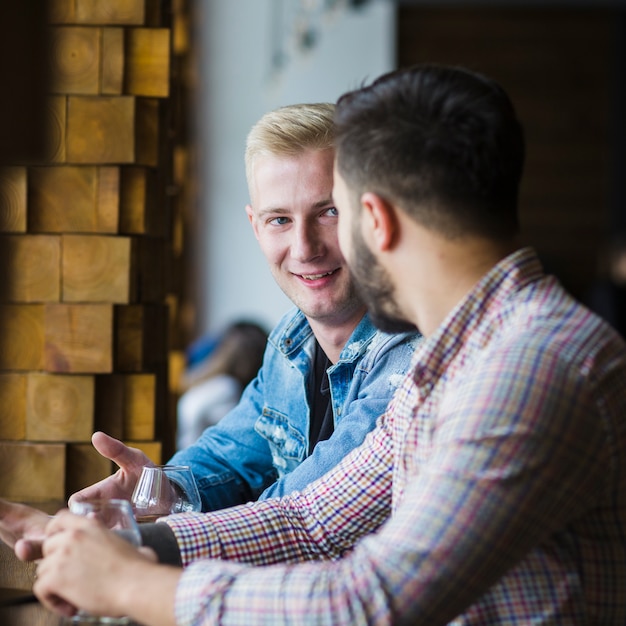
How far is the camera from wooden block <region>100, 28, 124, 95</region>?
2.00m

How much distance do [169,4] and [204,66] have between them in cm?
462

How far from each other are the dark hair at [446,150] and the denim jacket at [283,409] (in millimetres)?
506

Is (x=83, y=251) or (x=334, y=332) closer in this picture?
(x=334, y=332)

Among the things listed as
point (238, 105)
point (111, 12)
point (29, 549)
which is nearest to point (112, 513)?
point (29, 549)

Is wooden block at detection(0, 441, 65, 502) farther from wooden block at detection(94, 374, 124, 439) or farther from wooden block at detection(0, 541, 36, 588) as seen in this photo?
wooden block at detection(0, 541, 36, 588)

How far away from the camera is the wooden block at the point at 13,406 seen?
2041 millimetres

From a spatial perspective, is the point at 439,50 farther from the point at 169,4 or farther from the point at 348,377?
the point at 348,377

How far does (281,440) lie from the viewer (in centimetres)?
193

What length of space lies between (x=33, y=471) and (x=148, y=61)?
0.85 meters

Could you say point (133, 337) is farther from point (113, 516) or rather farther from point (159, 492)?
point (113, 516)

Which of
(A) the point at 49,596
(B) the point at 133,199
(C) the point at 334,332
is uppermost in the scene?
(B) the point at 133,199

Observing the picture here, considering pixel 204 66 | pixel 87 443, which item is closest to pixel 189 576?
pixel 87 443

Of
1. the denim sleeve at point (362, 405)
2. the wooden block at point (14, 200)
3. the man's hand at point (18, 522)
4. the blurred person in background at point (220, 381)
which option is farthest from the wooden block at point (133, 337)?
the blurred person in background at point (220, 381)

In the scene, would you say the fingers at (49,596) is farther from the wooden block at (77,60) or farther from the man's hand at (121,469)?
the wooden block at (77,60)
